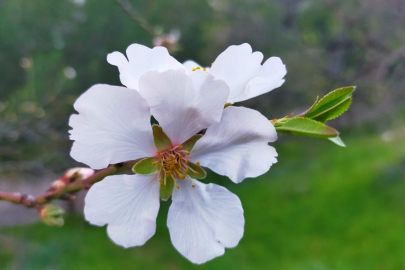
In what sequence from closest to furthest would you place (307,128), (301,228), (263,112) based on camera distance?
(307,128) < (263,112) < (301,228)

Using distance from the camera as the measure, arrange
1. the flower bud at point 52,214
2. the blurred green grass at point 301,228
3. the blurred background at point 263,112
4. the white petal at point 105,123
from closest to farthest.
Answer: the white petal at point 105,123 → the flower bud at point 52,214 → the blurred background at point 263,112 → the blurred green grass at point 301,228

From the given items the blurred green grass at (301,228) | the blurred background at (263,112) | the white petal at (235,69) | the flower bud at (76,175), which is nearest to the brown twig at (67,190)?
the flower bud at (76,175)

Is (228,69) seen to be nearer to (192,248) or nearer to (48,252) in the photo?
(192,248)

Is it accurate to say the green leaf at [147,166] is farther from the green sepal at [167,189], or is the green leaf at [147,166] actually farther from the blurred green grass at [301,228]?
the blurred green grass at [301,228]

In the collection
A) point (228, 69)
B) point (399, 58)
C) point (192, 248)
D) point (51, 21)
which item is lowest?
point (399, 58)

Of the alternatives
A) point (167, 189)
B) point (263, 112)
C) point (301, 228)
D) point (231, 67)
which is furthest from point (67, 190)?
point (301, 228)

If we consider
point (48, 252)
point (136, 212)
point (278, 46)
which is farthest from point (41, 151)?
point (136, 212)

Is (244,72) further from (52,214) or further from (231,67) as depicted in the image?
(52,214)
